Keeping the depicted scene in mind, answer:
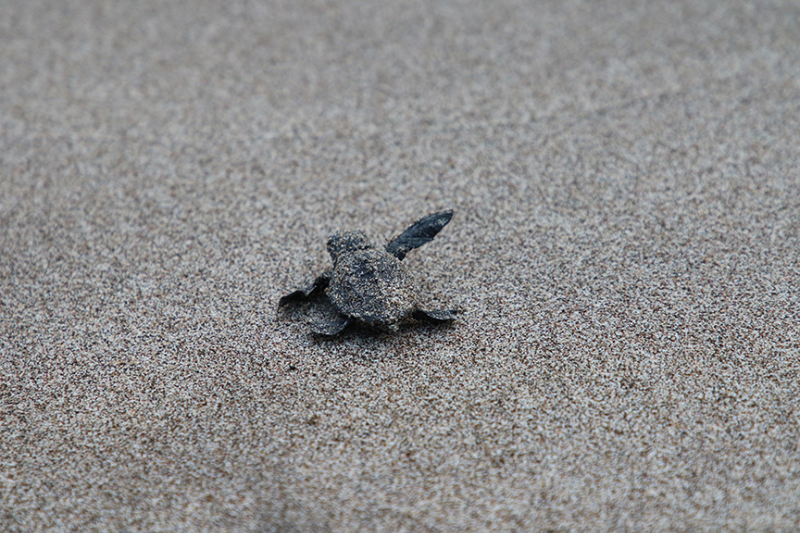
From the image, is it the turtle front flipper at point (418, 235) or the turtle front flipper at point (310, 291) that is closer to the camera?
the turtle front flipper at point (310, 291)

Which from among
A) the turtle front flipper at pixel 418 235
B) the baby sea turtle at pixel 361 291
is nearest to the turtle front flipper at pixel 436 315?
the baby sea turtle at pixel 361 291

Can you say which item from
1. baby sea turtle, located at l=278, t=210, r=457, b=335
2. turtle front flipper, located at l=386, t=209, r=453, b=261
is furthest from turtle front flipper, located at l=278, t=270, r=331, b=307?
turtle front flipper, located at l=386, t=209, r=453, b=261

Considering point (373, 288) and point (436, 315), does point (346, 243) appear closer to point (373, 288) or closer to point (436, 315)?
point (373, 288)

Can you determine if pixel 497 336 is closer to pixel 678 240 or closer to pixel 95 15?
pixel 678 240

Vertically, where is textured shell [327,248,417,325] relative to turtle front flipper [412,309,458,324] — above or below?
above

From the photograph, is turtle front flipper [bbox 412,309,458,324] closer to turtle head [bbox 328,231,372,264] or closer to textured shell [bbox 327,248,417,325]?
textured shell [bbox 327,248,417,325]

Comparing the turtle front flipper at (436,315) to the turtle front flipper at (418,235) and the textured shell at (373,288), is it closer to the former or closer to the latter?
the textured shell at (373,288)
